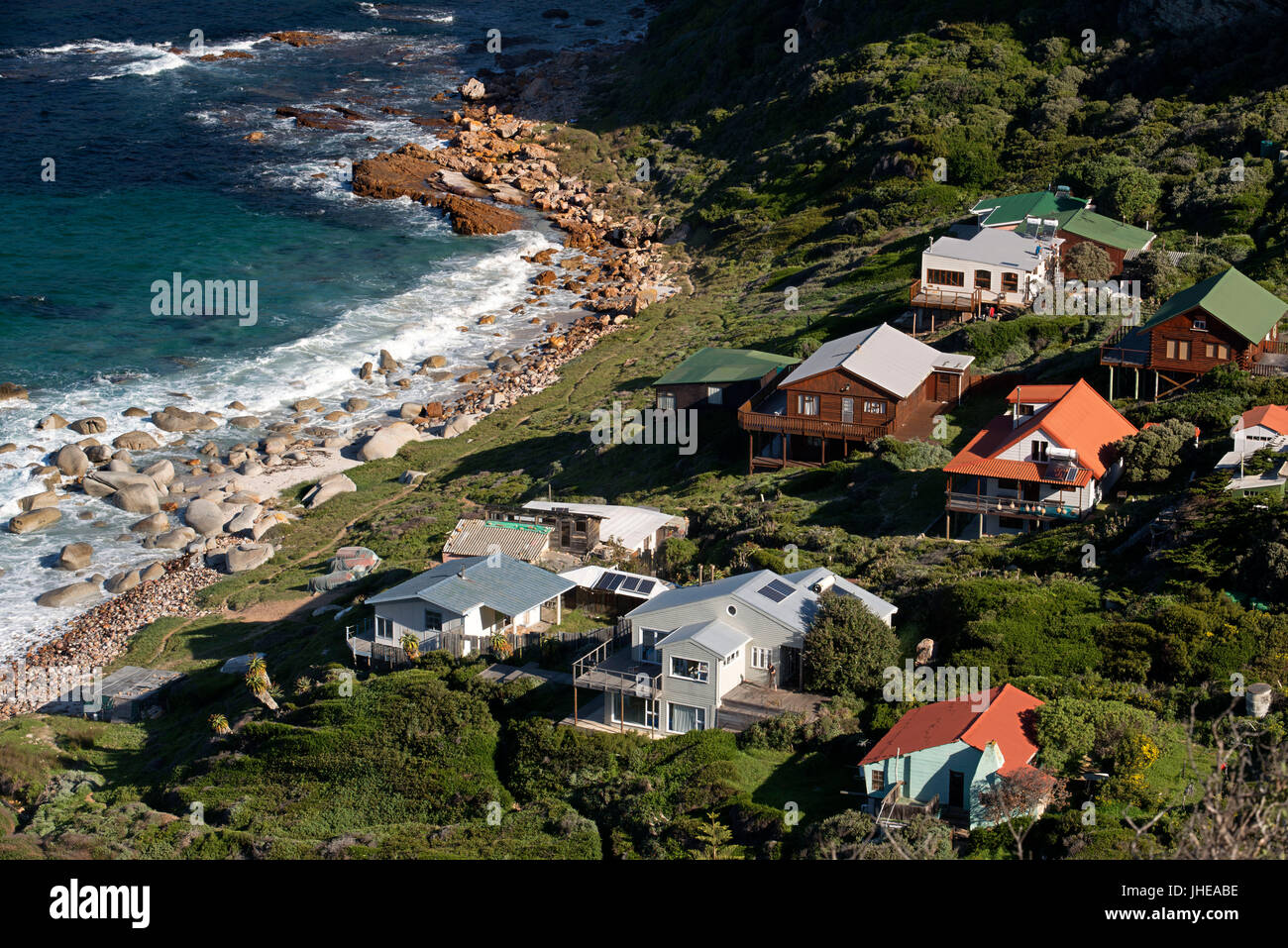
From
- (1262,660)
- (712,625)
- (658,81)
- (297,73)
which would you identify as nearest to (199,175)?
(297,73)

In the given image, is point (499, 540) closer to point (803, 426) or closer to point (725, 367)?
point (803, 426)

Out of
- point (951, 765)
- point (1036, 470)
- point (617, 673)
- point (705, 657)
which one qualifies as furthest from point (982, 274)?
point (951, 765)

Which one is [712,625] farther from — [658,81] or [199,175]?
[658,81]

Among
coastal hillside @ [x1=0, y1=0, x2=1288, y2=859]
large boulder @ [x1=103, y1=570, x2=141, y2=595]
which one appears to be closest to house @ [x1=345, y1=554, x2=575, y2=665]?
coastal hillside @ [x1=0, y1=0, x2=1288, y2=859]

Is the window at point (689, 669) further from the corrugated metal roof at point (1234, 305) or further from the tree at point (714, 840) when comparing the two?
the corrugated metal roof at point (1234, 305)

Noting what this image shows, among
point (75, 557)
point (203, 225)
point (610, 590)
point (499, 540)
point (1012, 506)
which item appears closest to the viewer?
point (610, 590)

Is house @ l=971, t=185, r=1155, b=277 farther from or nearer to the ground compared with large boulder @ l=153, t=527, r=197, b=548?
farther from the ground

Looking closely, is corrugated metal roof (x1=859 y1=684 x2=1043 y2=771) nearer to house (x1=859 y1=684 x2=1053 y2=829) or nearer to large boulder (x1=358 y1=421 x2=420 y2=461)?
house (x1=859 y1=684 x2=1053 y2=829)
